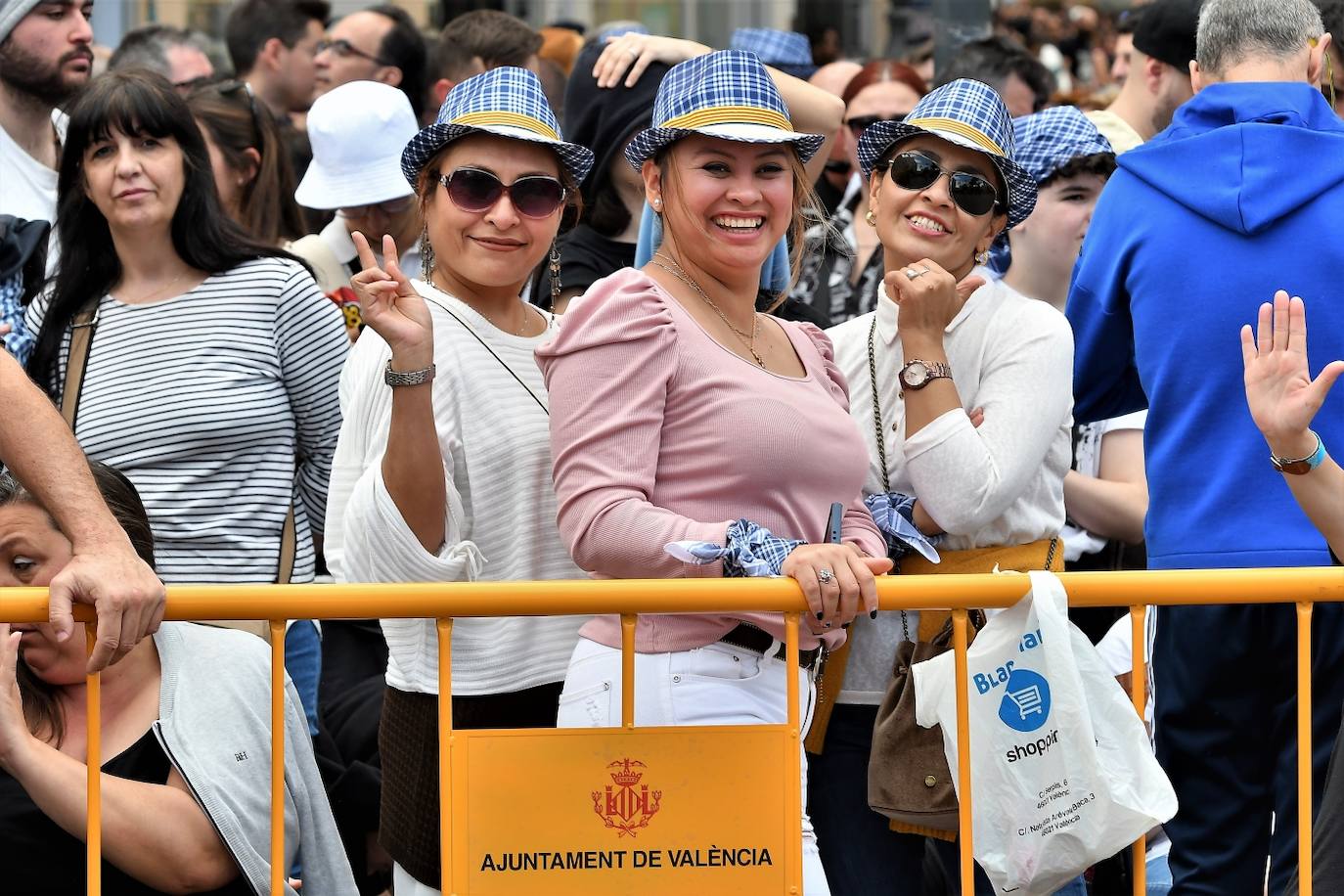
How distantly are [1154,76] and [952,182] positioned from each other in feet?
7.92

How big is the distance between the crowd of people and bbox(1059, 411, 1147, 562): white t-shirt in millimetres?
11

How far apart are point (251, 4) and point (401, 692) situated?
563cm

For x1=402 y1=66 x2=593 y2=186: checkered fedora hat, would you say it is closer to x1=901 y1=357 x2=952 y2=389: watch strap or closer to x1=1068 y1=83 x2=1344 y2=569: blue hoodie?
x1=901 y1=357 x2=952 y2=389: watch strap

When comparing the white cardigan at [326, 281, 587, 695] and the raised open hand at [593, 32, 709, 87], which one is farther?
the raised open hand at [593, 32, 709, 87]

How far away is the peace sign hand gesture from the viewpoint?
10.9 ft

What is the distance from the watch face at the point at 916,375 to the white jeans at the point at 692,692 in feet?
2.39

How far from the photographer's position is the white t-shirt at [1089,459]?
5090mm

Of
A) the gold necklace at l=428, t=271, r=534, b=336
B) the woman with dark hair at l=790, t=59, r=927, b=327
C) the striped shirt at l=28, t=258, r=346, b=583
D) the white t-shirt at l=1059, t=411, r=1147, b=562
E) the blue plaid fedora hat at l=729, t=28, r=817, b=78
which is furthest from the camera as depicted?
the blue plaid fedora hat at l=729, t=28, r=817, b=78

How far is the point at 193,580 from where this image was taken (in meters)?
4.50

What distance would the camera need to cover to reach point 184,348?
4555 mm

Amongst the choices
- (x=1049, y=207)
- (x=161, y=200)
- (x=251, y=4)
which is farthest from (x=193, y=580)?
(x=251, y=4)

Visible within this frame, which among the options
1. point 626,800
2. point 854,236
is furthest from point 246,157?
point 626,800

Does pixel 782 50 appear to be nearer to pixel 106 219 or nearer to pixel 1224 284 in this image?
pixel 106 219

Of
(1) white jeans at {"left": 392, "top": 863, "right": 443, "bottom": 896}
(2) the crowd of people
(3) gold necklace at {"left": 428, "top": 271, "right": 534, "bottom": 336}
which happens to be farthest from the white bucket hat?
(1) white jeans at {"left": 392, "top": 863, "right": 443, "bottom": 896}
